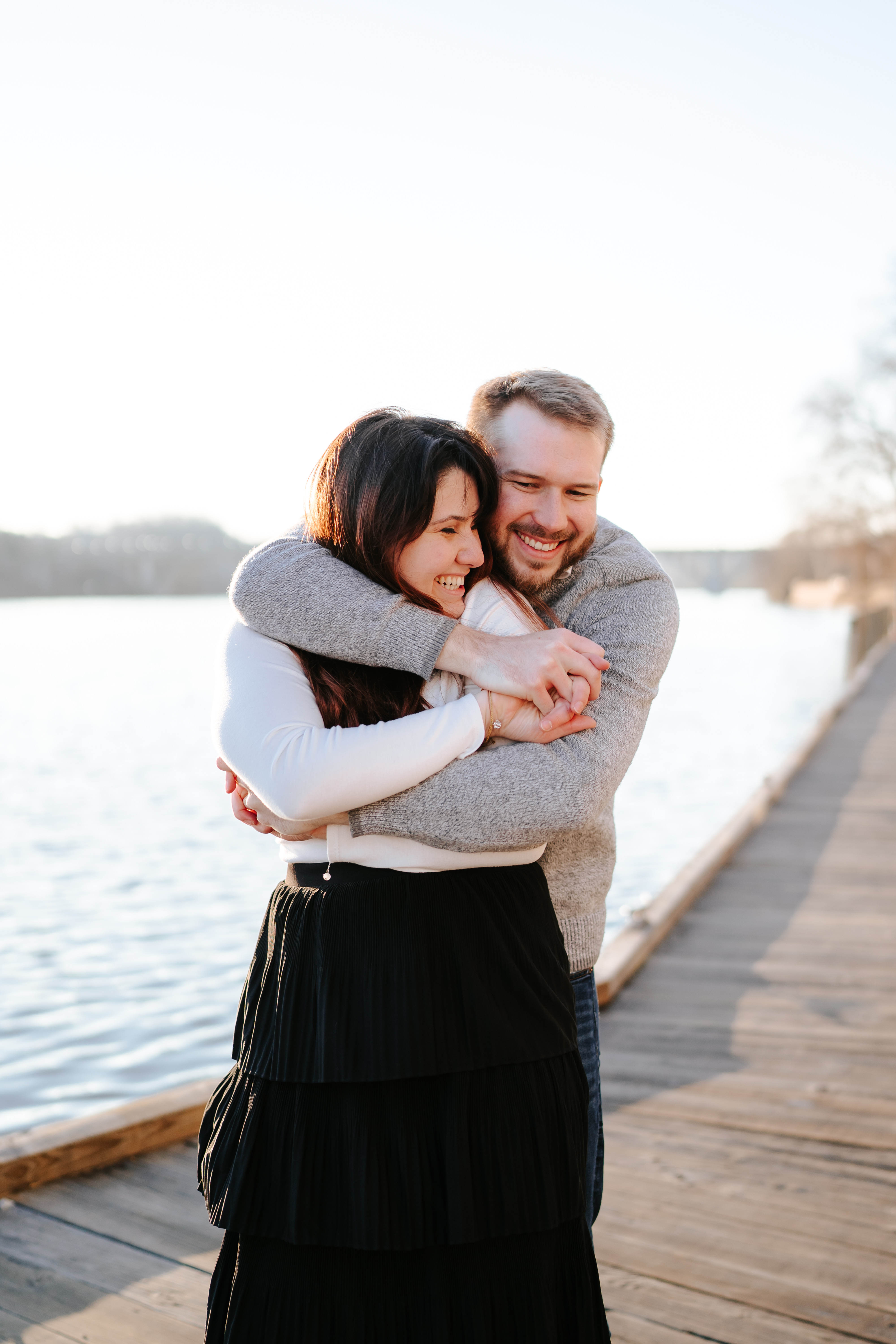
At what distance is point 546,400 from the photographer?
1696 mm

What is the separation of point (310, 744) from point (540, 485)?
55cm

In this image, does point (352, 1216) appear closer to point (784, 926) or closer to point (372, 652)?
point (372, 652)

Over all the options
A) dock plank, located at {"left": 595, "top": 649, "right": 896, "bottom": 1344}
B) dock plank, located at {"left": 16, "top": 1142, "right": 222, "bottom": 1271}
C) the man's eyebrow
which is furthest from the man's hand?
dock plank, located at {"left": 16, "top": 1142, "right": 222, "bottom": 1271}

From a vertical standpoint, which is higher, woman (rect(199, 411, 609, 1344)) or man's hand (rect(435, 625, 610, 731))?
man's hand (rect(435, 625, 610, 731))

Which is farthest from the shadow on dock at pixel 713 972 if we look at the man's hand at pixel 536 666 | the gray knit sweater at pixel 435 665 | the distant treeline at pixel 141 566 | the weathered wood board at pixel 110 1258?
the distant treeline at pixel 141 566

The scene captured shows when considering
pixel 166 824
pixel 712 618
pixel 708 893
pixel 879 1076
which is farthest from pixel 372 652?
pixel 712 618

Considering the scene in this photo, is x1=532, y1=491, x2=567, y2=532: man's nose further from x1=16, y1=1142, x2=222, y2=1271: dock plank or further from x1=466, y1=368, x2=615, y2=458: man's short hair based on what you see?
x1=16, y1=1142, x2=222, y2=1271: dock plank

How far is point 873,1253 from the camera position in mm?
2516

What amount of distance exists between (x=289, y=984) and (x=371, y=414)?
750 mm

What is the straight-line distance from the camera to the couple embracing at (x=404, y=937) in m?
1.43

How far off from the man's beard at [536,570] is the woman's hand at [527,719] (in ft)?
0.88

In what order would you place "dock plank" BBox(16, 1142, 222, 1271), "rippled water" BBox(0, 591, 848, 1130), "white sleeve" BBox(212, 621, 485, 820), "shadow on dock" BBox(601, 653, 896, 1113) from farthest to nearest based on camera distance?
"rippled water" BBox(0, 591, 848, 1130) < "shadow on dock" BBox(601, 653, 896, 1113) < "dock plank" BBox(16, 1142, 222, 1271) < "white sleeve" BBox(212, 621, 485, 820)

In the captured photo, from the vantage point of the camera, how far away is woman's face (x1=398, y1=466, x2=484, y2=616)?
1520 millimetres

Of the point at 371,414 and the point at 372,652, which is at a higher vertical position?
the point at 371,414
